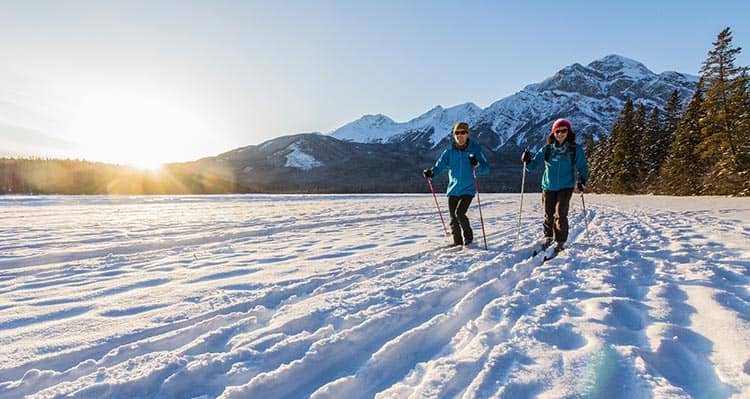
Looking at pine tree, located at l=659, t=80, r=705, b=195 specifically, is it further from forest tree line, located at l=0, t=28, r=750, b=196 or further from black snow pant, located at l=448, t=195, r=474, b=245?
black snow pant, located at l=448, t=195, r=474, b=245

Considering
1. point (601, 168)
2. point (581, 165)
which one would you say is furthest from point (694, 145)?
point (581, 165)

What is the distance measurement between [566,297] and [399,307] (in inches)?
58.5

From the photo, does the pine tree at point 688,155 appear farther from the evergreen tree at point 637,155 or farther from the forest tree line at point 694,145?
the evergreen tree at point 637,155

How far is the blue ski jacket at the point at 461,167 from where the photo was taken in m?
5.76

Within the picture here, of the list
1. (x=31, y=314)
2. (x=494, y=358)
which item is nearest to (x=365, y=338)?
(x=494, y=358)

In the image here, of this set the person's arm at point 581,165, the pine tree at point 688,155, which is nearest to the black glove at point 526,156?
the person's arm at point 581,165

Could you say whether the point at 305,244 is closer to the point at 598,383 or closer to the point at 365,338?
the point at 365,338

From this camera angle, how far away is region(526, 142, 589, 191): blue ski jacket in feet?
18.2

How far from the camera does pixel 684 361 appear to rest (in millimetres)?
1877

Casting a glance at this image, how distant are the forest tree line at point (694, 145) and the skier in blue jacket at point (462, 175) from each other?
27.6 m

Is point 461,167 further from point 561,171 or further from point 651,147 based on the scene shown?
point 651,147

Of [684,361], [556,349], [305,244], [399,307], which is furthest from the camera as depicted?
[305,244]

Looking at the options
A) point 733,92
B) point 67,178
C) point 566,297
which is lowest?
point 566,297

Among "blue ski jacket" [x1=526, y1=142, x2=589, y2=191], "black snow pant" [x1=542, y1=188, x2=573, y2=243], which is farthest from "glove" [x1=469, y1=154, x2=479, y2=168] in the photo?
"black snow pant" [x1=542, y1=188, x2=573, y2=243]
